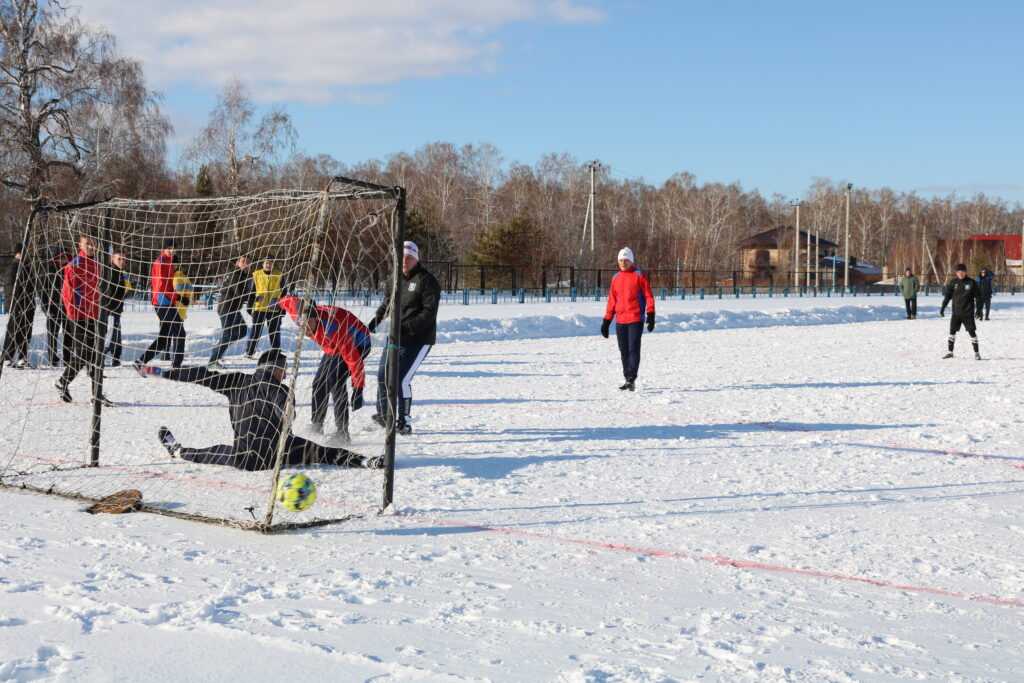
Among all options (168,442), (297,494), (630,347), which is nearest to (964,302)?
(630,347)

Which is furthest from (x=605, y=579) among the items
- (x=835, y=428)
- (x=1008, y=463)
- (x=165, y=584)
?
(x=835, y=428)

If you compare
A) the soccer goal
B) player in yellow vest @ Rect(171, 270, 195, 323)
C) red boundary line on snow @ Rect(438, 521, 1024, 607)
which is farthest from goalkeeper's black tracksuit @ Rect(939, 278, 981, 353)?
red boundary line on snow @ Rect(438, 521, 1024, 607)

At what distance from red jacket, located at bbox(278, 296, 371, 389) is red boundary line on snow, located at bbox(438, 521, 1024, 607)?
260 centimetres

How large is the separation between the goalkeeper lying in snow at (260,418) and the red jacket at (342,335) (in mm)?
868

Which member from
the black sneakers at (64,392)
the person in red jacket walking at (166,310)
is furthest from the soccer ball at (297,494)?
the person in red jacket walking at (166,310)

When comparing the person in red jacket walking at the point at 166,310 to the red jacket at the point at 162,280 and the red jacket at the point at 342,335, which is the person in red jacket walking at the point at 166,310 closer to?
the red jacket at the point at 162,280

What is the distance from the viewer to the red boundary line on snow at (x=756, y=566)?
4.33 metres

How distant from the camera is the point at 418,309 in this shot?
8.17 meters

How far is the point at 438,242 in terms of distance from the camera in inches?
1993

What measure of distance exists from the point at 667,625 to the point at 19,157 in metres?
31.7

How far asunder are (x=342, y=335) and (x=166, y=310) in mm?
6117

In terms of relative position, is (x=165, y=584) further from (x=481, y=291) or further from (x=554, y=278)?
(x=554, y=278)

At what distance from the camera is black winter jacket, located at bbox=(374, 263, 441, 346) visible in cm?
810

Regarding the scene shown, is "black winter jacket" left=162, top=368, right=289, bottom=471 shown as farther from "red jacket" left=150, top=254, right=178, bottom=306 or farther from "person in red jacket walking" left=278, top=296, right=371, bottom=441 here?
"red jacket" left=150, top=254, right=178, bottom=306
